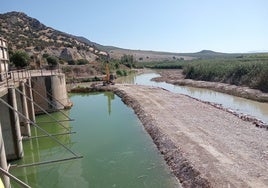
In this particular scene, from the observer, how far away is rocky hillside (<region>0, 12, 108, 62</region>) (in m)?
93.6

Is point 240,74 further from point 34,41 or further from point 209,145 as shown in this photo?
point 34,41

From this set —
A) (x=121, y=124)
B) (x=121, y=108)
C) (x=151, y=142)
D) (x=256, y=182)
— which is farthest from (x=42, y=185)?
(x=121, y=108)

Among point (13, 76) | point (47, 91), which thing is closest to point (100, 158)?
point (13, 76)

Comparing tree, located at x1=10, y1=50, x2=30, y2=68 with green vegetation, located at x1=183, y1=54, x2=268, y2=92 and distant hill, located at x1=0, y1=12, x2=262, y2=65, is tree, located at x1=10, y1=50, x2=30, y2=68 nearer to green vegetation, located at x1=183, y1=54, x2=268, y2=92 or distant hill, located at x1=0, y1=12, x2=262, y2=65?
distant hill, located at x1=0, y1=12, x2=262, y2=65

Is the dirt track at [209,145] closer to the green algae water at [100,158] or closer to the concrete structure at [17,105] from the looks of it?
the green algae water at [100,158]

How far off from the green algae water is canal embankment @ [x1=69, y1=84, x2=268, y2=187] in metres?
0.82

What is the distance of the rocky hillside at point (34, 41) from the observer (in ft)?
307

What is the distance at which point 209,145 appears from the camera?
1828 centimetres

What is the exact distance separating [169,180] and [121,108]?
21838mm

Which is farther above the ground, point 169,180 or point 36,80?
point 36,80

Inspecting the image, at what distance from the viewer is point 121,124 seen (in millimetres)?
27609

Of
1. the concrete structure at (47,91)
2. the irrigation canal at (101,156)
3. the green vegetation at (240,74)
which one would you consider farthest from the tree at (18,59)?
the green vegetation at (240,74)

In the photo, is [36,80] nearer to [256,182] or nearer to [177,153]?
[177,153]

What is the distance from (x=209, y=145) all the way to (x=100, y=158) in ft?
20.4
